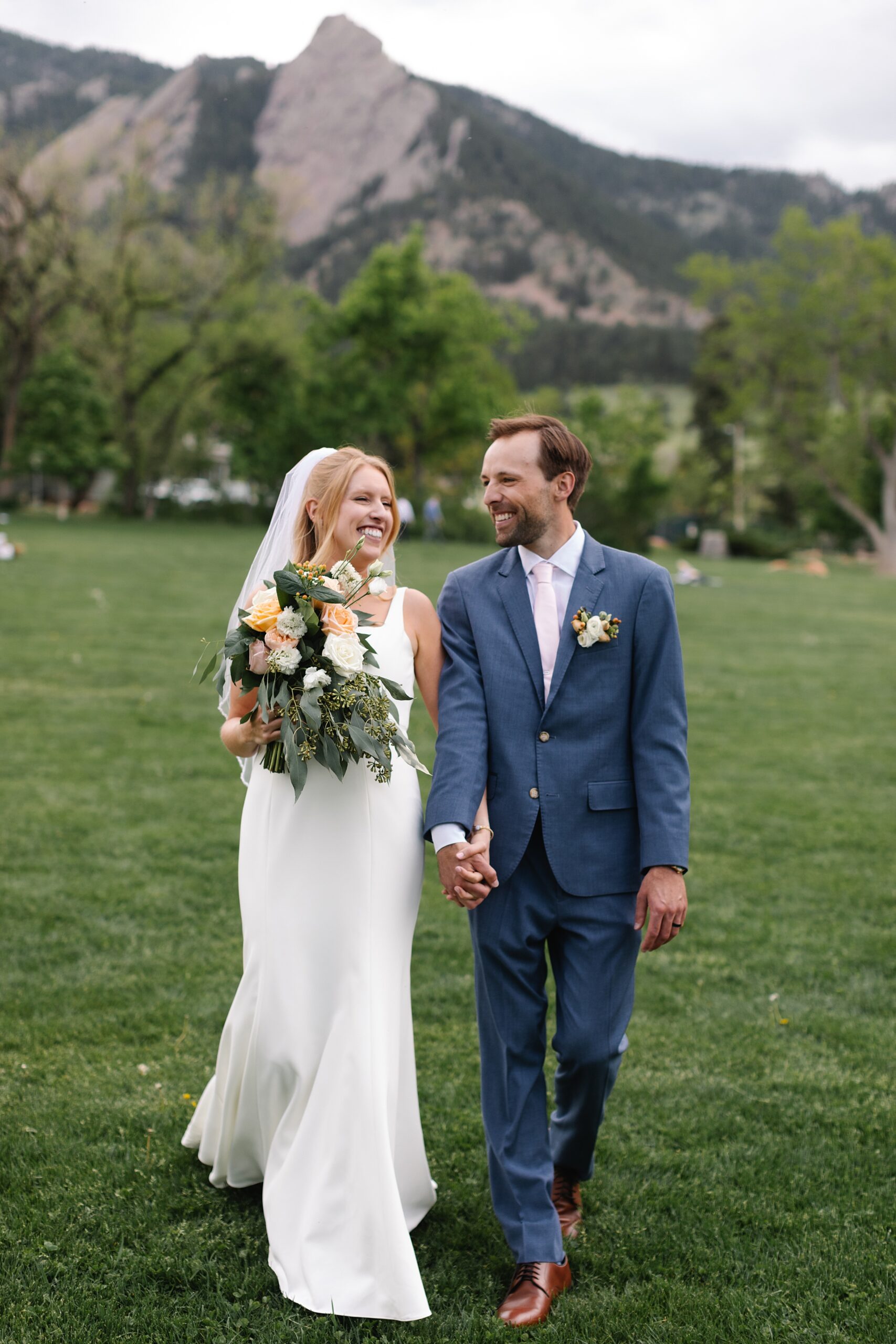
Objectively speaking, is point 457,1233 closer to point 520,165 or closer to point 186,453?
point 186,453

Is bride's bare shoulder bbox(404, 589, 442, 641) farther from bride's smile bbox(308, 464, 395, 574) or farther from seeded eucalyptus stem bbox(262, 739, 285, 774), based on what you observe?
seeded eucalyptus stem bbox(262, 739, 285, 774)

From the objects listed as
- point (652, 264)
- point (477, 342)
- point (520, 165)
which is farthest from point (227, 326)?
point (652, 264)

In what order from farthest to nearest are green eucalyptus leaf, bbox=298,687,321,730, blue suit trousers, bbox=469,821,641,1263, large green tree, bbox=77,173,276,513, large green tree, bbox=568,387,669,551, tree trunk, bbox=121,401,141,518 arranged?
tree trunk, bbox=121,401,141,518 → large green tree, bbox=77,173,276,513 → large green tree, bbox=568,387,669,551 → blue suit trousers, bbox=469,821,641,1263 → green eucalyptus leaf, bbox=298,687,321,730

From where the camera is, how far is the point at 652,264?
606 ft

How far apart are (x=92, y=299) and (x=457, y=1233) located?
49.5 m

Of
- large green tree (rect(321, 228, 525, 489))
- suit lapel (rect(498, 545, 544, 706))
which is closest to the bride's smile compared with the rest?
suit lapel (rect(498, 545, 544, 706))

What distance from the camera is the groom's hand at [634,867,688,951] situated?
325 centimetres

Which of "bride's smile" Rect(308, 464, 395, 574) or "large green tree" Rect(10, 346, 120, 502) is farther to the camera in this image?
"large green tree" Rect(10, 346, 120, 502)

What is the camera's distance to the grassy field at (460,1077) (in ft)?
10.8

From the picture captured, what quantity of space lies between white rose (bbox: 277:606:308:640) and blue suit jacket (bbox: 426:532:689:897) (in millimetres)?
547

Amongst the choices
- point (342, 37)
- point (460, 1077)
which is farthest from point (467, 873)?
point (342, 37)

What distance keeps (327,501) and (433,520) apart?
121 feet

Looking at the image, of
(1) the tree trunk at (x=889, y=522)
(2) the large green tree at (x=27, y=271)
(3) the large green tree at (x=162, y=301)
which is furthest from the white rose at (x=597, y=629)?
(1) the tree trunk at (x=889, y=522)

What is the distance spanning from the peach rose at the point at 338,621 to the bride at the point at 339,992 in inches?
12.9
